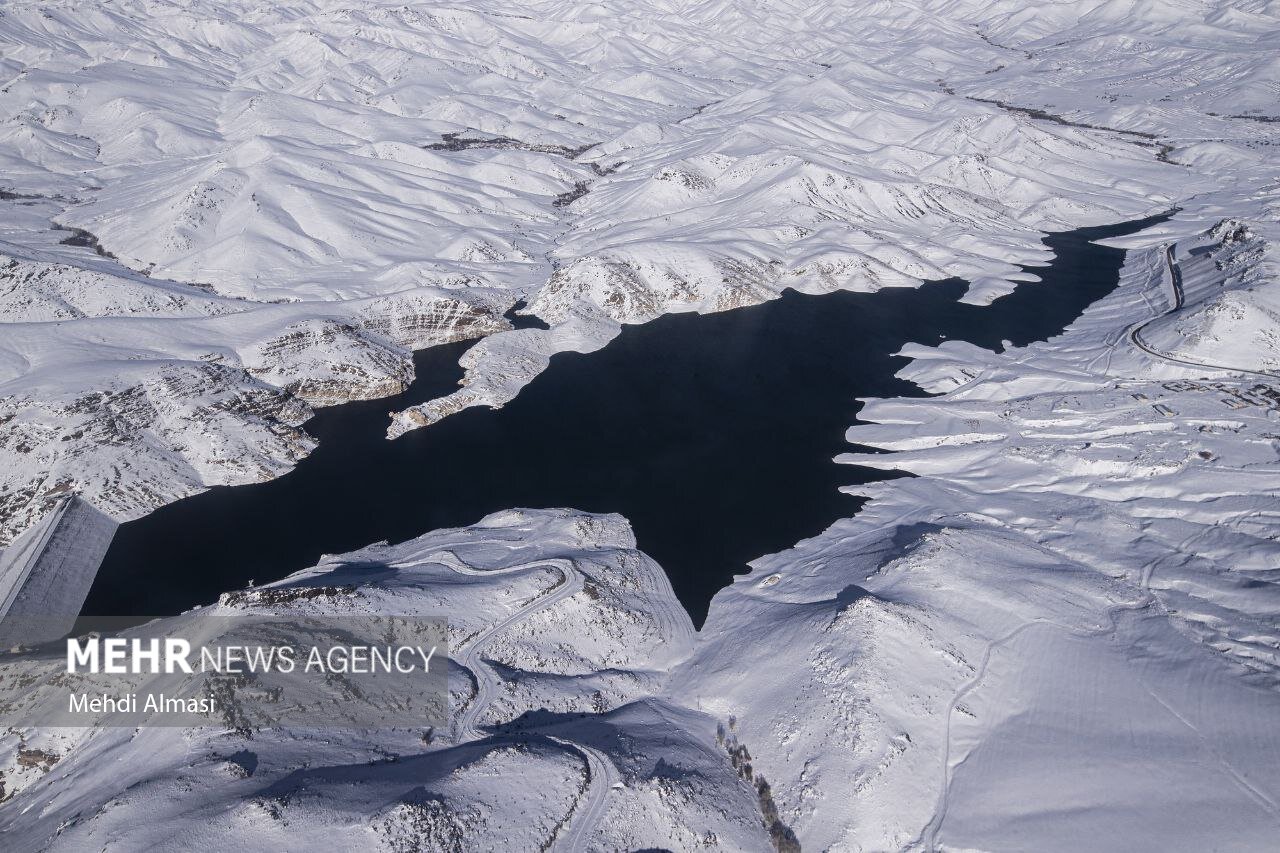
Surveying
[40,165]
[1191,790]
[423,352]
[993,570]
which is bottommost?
[1191,790]

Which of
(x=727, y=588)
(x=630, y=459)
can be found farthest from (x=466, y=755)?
(x=630, y=459)

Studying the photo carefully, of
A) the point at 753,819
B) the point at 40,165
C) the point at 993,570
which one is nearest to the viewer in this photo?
the point at 753,819

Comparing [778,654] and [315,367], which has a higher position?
[315,367]

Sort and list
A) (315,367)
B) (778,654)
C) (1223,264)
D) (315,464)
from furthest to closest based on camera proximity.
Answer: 1. (1223,264)
2. (315,367)
3. (315,464)
4. (778,654)

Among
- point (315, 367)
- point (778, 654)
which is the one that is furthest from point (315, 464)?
point (778, 654)

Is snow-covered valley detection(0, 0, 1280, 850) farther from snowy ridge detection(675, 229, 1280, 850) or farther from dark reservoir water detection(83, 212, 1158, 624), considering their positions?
dark reservoir water detection(83, 212, 1158, 624)

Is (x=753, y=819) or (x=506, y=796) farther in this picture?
(x=753, y=819)

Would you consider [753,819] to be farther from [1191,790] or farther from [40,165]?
[40,165]
